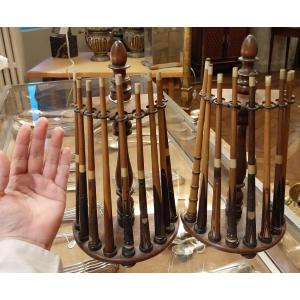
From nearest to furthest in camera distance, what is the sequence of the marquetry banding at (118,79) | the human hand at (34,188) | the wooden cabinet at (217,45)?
the marquetry banding at (118,79) < the human hand at (34,188) < the wooden cabinet at (217,45)

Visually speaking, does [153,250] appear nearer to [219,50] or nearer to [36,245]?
[36,245]

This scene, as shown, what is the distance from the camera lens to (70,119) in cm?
102

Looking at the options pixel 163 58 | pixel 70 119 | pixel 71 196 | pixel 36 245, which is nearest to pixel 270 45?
pixel 163 58

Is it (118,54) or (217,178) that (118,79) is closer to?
(118,54)

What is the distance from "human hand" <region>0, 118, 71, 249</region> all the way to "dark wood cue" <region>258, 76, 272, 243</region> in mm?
328

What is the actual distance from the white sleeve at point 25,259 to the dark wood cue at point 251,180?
0.92ft

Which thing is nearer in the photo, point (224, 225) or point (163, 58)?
point (224, 225)

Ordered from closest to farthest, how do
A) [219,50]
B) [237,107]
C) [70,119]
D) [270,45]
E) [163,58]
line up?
[237,107] < [70,119] < [163,58] < [219,50] < [270,45]

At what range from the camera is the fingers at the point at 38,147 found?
60cm

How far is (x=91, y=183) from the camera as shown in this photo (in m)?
0.49

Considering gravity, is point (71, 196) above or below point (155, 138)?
below

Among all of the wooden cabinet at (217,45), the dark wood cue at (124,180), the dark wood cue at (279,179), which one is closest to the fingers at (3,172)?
the dark wood cue at (124,180)

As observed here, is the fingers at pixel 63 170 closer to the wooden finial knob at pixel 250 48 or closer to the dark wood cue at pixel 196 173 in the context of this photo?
the dark wood cue at pixel 196 173

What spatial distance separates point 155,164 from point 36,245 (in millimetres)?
217
